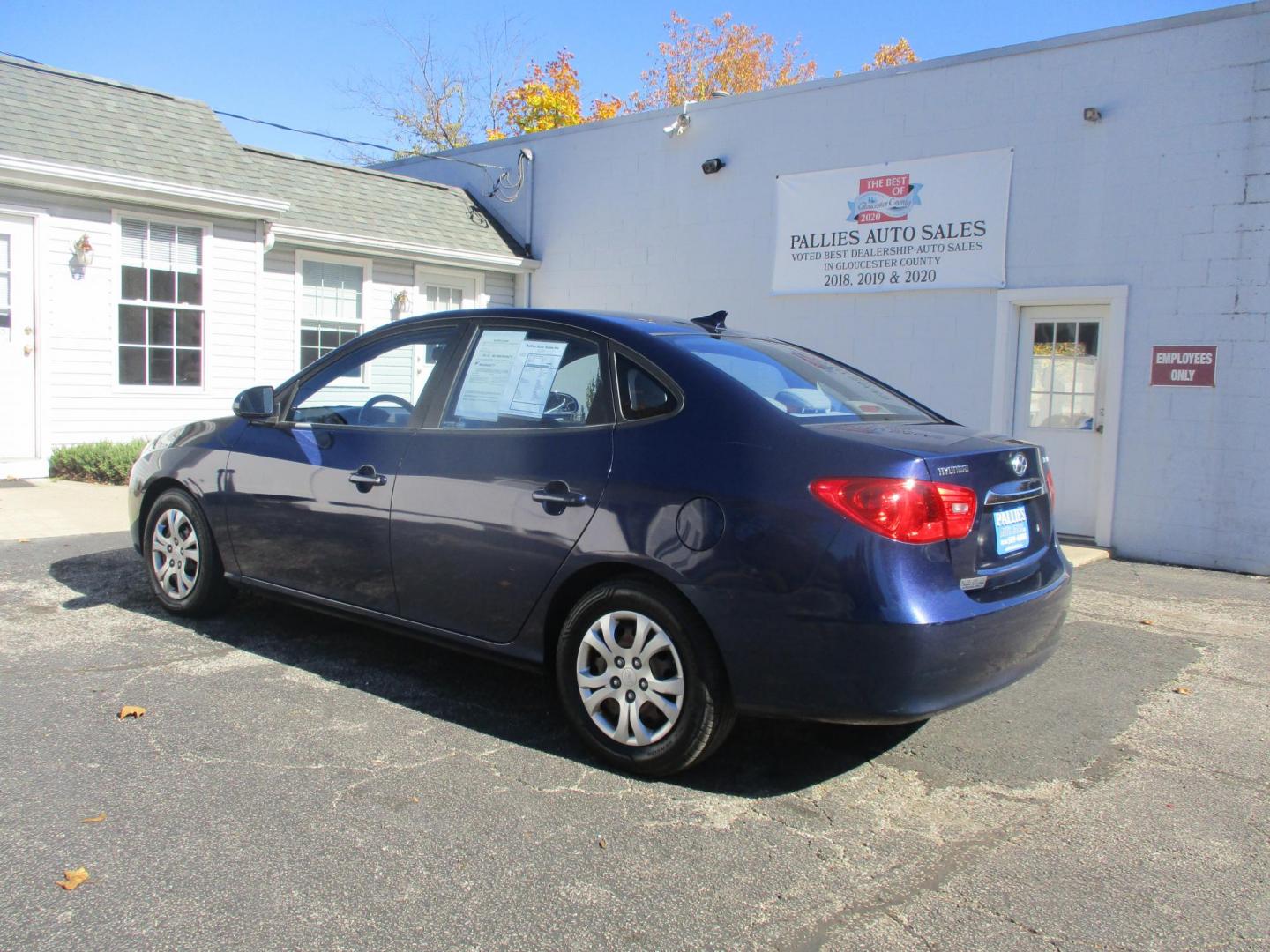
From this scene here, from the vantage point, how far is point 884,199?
424 inches

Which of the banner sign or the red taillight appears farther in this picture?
the banner sign

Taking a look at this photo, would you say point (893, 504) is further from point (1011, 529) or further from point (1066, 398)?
point (1066, 398)

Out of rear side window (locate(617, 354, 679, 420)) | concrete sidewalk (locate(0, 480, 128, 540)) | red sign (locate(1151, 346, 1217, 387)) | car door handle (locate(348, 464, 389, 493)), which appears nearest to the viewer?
rear side window (locate(617, 354, 679, 420))

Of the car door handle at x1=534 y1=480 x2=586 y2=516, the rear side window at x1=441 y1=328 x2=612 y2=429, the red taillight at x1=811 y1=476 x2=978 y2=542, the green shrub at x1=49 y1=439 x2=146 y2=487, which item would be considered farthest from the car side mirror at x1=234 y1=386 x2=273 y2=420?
the green shrub at x1=49 y1=439 x2=146 y2=487

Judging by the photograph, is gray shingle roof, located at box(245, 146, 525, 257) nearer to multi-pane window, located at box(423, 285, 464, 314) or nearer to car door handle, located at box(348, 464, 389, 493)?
multi-pane window, located at box(423, 285, 464, 314)

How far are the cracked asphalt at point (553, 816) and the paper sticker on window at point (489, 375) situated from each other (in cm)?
125

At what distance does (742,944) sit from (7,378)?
1002 centimetres

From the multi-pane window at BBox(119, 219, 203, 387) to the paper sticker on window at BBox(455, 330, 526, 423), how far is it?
8.02 m

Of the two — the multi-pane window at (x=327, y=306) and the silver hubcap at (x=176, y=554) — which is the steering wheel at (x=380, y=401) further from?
the multi-pane window at (x=327, y=306)

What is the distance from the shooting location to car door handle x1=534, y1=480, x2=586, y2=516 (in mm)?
3783

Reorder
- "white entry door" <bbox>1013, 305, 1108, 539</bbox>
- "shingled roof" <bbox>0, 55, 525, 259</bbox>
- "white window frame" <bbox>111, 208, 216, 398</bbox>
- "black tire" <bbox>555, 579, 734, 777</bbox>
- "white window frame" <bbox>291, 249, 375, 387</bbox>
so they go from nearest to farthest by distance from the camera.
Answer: "black tire" <bbox>555, 579, 734, 777</bbox> < "white entry door" <bbox>1013, 305, 1108, 539</bbox> < "shingled roof" <bbox>0, 55, 525, 259</bbox> < "white window frame" <bbox>111, 208, 216, 398</bbox> < "white window frame" <bbox>291, 249, 375, 387</bbox>

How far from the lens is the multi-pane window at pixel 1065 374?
958 cm

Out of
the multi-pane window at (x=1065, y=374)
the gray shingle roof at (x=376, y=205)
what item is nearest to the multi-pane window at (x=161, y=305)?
the gray shingle roof at (x=376, y=205)

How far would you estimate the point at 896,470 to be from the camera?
3.28 metres
